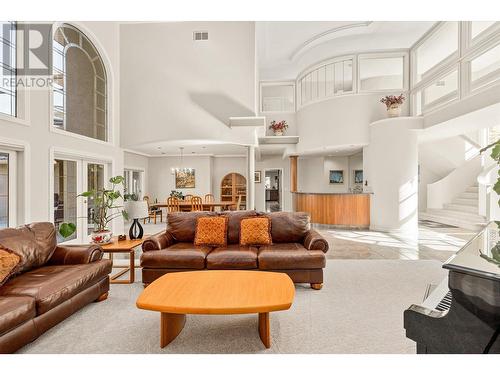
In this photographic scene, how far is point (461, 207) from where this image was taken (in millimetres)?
8070

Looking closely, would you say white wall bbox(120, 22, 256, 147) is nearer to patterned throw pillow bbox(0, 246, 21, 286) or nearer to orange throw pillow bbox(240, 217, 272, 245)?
orange throw pillow bbox(240, 217, 272, 245)

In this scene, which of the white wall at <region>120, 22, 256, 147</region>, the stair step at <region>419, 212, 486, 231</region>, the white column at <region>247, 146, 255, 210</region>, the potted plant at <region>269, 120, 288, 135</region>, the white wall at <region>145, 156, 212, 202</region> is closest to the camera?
the white wall at <region>120, 22, 256, 147</region>

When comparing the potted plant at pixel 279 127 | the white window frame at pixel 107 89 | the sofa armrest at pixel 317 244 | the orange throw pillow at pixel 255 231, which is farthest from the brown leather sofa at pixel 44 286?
the potted plant at pixel 279 127

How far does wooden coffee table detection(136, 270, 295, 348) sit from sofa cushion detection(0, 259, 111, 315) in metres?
0.73

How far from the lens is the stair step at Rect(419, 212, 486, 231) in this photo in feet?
22.5

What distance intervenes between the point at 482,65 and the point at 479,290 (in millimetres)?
10469

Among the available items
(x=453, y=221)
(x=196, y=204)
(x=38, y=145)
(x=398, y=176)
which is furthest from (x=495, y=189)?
(x=453, y=221)

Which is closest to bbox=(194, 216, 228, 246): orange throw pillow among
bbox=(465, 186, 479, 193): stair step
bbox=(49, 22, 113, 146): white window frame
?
bbox=(49, 22, 113, 146): white window frame

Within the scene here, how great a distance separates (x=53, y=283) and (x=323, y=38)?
8.66m

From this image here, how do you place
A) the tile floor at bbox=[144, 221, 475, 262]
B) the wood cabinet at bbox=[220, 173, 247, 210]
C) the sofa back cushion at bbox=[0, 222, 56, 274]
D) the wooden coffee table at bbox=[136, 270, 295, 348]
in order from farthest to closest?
the wood cabinet at bbox=[220, 173, 247, 210] < the tile floor at bbox=[144, 221, 475, 262] < the sofa back cushion at bbox=[0, 222, 56, 274] < the wooden coffee table at bbox=[136, 270, 295, 348]

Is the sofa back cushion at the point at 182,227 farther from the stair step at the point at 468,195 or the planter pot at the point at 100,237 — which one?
the stair step at the point at 468,195

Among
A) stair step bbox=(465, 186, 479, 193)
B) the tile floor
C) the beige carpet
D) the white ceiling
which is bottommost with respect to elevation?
the beige carpet
